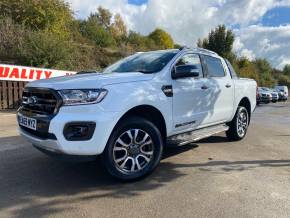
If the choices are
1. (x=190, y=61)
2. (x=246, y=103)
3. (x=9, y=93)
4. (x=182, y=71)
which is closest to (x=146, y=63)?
(x=182, y=71)

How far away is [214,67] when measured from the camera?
6676 millimetres

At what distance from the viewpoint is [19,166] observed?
5453mm

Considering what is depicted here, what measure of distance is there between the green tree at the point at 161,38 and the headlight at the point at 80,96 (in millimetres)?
40602

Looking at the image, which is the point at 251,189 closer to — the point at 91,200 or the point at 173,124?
the point at 173,124

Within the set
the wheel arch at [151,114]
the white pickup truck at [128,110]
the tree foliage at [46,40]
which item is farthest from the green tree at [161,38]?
the wheel arch at [151,114]

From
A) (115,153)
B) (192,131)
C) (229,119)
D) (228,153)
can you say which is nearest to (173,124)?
(192,131)

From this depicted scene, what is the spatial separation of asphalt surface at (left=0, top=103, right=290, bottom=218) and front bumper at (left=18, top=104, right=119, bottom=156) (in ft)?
1.85

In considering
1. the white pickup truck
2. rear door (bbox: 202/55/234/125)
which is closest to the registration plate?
the white pickup truck

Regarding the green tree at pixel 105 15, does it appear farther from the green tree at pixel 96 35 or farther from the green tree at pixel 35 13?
the green tree at pixel 35 13

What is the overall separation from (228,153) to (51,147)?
3488 millimetres

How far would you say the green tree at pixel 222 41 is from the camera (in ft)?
141

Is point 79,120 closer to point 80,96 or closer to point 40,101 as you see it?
point 80,96

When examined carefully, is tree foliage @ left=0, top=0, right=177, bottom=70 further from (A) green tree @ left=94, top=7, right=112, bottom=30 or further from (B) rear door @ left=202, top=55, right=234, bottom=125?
(A) green tree @ left=94, top=7, right=112, bottom=30

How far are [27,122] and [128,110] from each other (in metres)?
1.32
